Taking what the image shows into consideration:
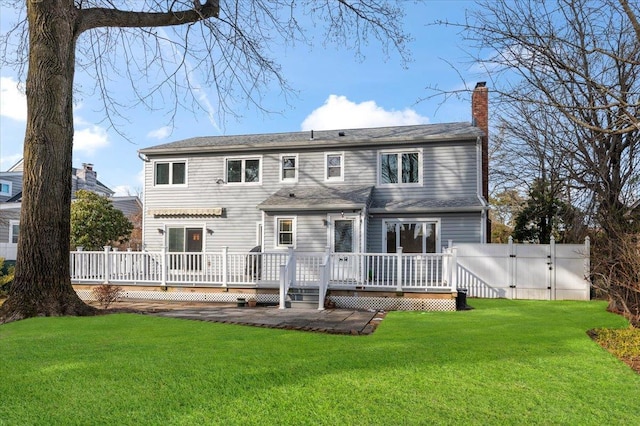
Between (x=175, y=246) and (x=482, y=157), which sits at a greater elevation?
(x=482, y=157)

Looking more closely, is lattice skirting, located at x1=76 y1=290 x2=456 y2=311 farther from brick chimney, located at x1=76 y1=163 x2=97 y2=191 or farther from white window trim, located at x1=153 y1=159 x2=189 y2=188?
brick chimney, located at x1=76 y1=163 x2=97 y2=191

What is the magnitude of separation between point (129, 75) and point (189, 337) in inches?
293

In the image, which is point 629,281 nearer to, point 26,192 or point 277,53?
point 277,53

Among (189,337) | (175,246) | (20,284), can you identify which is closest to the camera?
(189,337)

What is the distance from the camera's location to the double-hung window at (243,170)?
16.3 metres

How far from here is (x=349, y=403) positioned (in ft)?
11.7

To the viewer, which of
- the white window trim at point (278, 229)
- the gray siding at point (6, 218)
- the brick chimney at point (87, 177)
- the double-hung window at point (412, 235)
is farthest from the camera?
the brick chimney at point (87, 177)

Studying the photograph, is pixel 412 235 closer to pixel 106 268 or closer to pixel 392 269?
pixel 392 269

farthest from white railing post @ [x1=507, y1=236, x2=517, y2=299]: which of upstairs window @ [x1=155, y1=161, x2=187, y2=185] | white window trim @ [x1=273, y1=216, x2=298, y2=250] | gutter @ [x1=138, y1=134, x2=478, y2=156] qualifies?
upstairs window @ [x1=155, y1=161, x2=187, y2=185]

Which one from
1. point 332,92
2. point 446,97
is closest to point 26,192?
point 446,97

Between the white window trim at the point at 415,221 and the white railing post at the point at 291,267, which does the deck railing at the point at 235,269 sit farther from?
the white window trim at the point at 415,221

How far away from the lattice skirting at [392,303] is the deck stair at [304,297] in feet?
1.55

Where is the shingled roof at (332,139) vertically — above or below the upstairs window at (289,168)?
above

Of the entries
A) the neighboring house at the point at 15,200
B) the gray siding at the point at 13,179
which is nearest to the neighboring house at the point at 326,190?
the neighboring house at the point at 15,200
